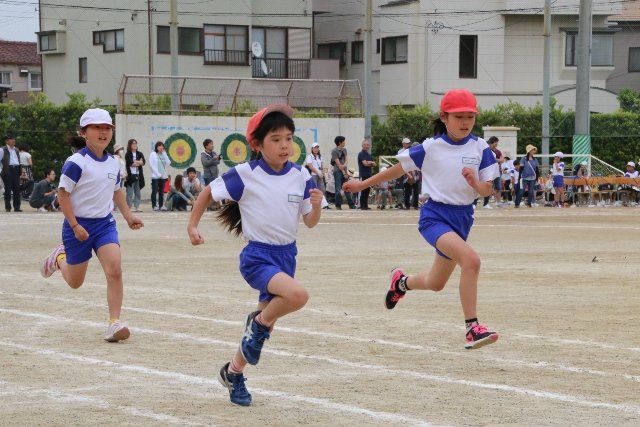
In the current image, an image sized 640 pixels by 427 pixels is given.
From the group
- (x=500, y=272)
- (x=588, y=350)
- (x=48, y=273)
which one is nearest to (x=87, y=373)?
(x=48, y=273)

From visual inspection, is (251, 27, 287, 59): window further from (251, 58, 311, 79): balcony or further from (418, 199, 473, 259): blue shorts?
(418, 199, 473, 259): blue shorts

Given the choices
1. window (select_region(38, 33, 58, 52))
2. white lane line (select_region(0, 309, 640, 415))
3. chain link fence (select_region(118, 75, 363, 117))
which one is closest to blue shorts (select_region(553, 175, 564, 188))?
chain link fence (select_region(118, 75, 363, 117))

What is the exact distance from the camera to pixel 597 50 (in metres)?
54.5

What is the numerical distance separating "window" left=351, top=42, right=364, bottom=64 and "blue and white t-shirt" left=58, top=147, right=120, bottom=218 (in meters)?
44.3

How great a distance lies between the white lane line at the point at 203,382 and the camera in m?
6.46

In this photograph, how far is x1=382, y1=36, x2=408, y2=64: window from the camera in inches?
2036

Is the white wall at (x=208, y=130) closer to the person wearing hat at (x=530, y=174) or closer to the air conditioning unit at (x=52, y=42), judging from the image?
the person wearing hat at (x=530, y=174)

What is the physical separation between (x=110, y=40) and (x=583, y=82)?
2274 centimetres

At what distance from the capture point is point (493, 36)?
51438mm

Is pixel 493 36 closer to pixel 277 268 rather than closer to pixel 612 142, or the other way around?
pixel 612 142

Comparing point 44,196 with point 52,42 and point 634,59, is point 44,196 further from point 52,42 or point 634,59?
point 634,59

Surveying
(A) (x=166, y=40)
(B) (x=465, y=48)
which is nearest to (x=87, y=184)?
(A) (x=166, y=40)

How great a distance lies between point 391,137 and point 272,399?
1412 inches

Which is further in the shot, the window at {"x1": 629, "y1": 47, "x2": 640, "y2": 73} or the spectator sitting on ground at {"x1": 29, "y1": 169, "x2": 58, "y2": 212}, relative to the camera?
the window at {"x1": 629, "y1": 47, "x2": 640, "y2": 73}
